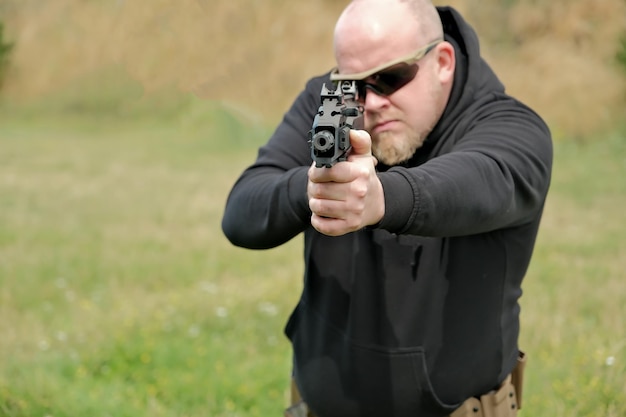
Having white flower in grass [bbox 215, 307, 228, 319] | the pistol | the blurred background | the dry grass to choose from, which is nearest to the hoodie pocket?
the pistol

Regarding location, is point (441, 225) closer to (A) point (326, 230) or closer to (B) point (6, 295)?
(A) point (326, 230)

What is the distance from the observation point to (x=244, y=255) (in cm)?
942

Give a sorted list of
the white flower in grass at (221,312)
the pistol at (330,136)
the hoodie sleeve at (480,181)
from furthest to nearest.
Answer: the white flower in grass at (221,312) → the hoodie sleeve at (480,181) → the pistol at (330,136)

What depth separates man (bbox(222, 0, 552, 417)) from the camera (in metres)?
2.94

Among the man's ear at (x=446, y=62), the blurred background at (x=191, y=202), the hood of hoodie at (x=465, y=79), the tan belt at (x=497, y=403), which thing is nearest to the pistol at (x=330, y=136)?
the hood of hoodie at (x=465, y=79)

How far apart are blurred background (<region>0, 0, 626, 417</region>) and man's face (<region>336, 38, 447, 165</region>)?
206cm

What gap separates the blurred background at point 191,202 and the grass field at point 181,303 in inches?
1.0

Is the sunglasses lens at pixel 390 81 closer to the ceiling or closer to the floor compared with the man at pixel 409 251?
closer to the ceiling

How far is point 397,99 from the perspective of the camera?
10.1 feet

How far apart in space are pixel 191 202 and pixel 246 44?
1819cm

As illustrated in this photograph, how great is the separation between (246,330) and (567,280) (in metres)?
3.39

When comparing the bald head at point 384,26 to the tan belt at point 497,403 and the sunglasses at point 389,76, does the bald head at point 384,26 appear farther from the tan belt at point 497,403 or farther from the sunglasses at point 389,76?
the tan belt at point 497,403

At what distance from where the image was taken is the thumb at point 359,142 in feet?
6.66

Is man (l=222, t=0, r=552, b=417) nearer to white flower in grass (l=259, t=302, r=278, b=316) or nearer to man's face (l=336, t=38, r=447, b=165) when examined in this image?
man's face (l=336, t=38, r=447, b=165)
